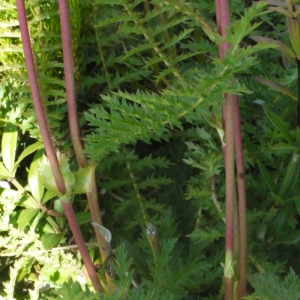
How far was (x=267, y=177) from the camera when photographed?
2.06 feet

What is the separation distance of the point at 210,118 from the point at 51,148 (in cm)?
19

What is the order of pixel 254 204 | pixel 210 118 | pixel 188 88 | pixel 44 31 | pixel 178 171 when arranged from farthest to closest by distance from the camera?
pixel 178 171 → pixel 254 204 → pixel 44 31 → pixel 210 118 → pixel 188 88

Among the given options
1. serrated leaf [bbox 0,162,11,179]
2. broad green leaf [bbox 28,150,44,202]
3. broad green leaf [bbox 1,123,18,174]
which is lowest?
broad green leaf [bbox 28,150,44,202]

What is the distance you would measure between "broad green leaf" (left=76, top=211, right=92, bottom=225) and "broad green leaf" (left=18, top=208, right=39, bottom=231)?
0.07 m

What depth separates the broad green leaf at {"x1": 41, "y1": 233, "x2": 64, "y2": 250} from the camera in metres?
0.68

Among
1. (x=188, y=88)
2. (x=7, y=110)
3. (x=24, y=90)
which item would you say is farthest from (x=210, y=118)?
(x=7, y=110)

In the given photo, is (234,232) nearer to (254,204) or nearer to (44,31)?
(254,204)

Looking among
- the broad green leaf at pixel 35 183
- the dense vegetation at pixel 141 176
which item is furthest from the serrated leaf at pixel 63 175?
the broad green leaf at pixel 35 183

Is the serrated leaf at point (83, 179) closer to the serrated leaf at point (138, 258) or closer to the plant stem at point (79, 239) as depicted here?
the plant stem at point (79, 239)

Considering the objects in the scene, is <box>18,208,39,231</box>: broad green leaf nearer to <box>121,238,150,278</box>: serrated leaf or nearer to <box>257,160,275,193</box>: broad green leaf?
<box>121,238,150,278</box>: serrated leaf

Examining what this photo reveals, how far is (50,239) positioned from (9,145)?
0.16 m

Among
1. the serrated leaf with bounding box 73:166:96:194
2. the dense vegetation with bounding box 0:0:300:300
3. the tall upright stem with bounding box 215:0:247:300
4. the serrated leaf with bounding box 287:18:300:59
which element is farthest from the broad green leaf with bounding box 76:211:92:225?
the serrated leaf with bounding box 287:18:300:59

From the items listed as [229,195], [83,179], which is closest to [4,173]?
[83,179]

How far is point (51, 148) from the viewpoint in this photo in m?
0.52
